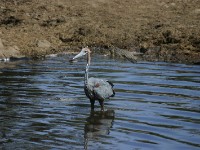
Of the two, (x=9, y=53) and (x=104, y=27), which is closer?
(x=9, y=53)

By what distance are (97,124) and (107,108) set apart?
1265 millimetres

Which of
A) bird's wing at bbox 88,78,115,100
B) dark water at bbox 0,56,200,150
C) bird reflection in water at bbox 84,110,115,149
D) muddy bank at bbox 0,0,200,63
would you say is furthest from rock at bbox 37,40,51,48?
bird reflection in water at bbox 84,110,115,149

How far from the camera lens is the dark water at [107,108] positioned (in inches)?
383

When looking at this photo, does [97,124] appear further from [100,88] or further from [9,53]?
[9,53]

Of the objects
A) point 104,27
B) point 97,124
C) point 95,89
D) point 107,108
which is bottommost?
point 97,124

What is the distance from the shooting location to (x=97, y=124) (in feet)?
36.8

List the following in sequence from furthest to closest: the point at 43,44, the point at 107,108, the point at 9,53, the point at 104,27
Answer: the point at 104,27 < the point at 43,44 < the point at 9,53 < the point at 107,108

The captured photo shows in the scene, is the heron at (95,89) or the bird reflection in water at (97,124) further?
the heron at (95,89)

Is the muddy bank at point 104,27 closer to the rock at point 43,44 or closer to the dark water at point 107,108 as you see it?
the rock at point 43,44

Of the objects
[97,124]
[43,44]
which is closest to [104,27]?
[43,44]

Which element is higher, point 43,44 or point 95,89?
point 43,44

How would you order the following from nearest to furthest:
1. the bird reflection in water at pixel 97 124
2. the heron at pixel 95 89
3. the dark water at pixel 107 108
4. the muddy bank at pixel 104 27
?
1. the dark water at pixel 107 108
2. the bird reflection in water at pixel 97 124
3. the heron at pixel 95 89
4. the muddy bank at pixel 104 27

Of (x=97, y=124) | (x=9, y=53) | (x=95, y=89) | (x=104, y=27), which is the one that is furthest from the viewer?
(x=104, y=27)

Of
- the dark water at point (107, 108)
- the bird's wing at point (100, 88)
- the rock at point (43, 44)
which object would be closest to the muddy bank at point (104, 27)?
the rock at point (43, 44)
